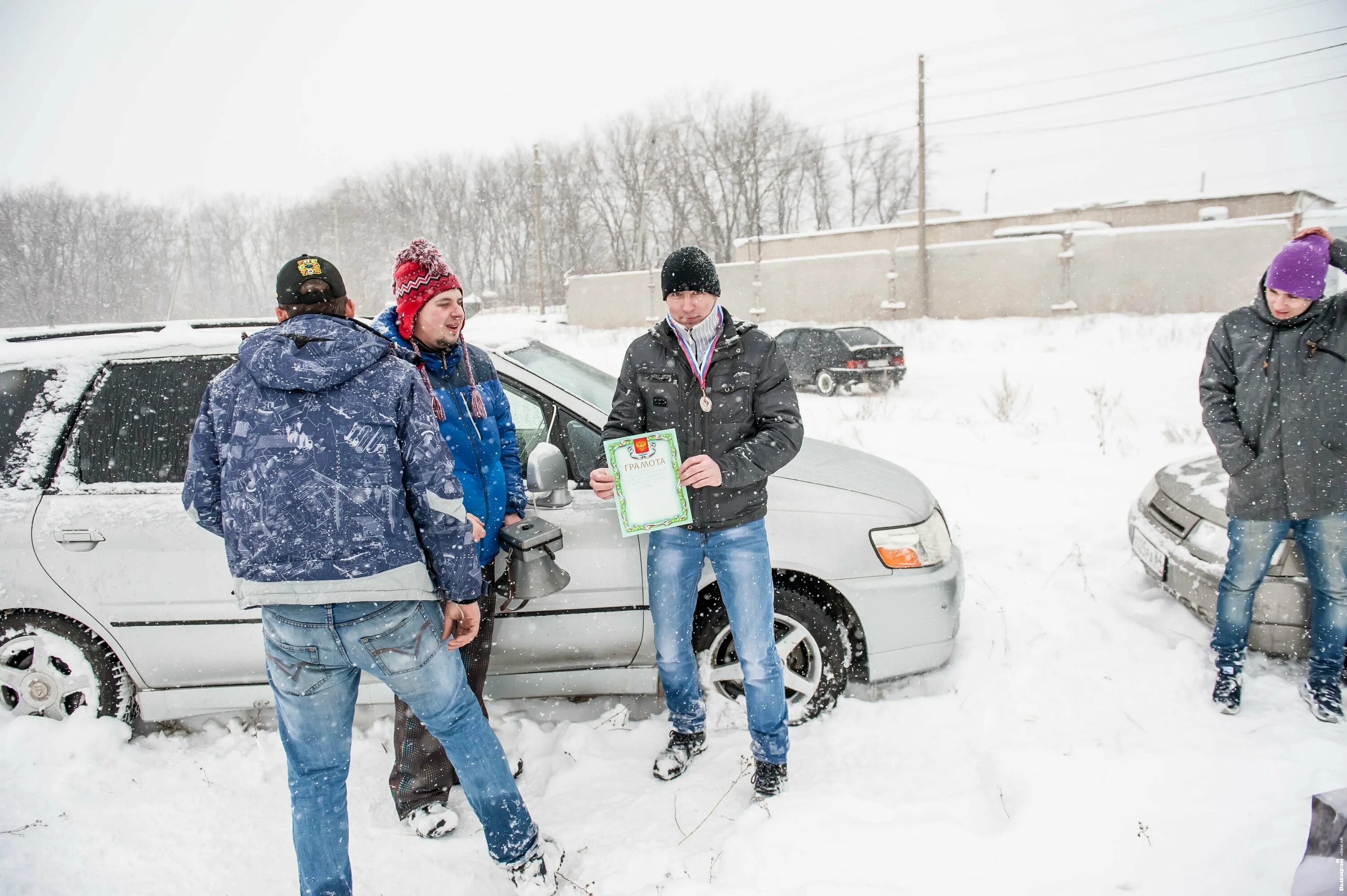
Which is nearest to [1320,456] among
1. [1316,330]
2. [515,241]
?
[1316,330]

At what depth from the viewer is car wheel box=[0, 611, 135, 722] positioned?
2.90 m

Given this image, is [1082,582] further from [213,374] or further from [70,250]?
[70,250]

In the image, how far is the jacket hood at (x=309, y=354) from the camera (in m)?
1.65

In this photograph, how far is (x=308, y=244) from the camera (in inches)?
2019

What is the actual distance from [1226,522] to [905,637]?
5.80 feet

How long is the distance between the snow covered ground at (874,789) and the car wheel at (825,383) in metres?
10.7

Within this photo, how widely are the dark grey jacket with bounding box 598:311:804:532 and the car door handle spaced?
209cm

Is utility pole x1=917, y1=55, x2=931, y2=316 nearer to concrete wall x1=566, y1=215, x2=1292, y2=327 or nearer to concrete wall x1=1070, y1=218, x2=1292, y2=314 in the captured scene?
concrete wall x1=566, y1=215, x2=1292, y2=327

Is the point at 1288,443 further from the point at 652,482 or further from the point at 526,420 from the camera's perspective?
the point at 526,420

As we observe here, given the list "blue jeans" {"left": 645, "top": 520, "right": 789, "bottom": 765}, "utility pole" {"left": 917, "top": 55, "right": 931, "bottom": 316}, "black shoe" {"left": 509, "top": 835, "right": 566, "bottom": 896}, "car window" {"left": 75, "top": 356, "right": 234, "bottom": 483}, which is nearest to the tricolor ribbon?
"blue jeans" {"left": 645, "top": 520, "right": 789, "bottom": 765}

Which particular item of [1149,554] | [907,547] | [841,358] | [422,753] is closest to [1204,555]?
[1149,554]

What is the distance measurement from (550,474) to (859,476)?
1.47 m

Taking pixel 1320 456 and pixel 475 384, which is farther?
pixel 1320 456

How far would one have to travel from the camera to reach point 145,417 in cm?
296
